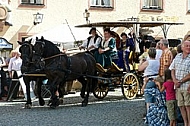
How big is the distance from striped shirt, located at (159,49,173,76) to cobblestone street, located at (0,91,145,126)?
1.20 meters

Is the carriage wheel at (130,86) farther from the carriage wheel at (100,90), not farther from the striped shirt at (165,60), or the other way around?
the striped shirt at (165,60)

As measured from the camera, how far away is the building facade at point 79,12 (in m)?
22.4

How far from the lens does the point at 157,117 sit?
33.4 ft

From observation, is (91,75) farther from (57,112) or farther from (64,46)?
(64,46)

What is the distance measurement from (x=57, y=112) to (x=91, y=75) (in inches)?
92.9

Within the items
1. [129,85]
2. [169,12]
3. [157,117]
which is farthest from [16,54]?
[169,12]

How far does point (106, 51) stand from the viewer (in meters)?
15.8

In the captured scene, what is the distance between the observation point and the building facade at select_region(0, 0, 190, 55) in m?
22.4

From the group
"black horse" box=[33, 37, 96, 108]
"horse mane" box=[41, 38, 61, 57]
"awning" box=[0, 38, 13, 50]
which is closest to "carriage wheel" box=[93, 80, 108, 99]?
A: "black horse" box=[33, 37, 96, 108]

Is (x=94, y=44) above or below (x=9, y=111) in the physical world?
above

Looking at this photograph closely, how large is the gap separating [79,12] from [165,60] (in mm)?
13018

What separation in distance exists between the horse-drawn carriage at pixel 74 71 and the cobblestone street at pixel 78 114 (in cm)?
40

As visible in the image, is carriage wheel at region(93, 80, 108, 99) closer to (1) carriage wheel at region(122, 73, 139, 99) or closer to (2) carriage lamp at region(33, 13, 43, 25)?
(1) carriage wheel at region(122, 73, 139, 99)

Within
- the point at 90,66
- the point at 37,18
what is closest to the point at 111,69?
the point at 90,66
